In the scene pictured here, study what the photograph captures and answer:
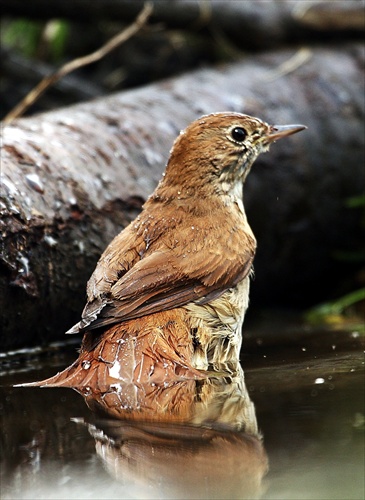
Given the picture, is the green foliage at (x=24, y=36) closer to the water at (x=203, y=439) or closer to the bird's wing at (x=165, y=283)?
the bird's wing at (x=165, y=283)

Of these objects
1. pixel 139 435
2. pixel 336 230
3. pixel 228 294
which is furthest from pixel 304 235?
pixel 139 435

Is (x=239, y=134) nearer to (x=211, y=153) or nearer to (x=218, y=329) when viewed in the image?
(x=211, y=153)

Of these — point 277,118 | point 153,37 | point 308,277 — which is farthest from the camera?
point 153,37

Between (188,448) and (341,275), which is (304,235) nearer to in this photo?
(341,275)

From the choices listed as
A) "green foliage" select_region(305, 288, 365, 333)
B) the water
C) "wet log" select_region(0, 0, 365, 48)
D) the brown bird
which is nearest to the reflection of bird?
the water

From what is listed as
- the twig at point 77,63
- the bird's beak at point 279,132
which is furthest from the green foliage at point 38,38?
the bird's beak at point 279,132

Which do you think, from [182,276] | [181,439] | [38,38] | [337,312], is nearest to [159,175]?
[182,276]

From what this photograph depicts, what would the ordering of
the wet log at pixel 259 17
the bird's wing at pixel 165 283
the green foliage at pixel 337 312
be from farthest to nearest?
1. the wet log at pixel 259 17
2. the green foliage at pixel 337 312
3. the bird's wing at pixel 165 283
